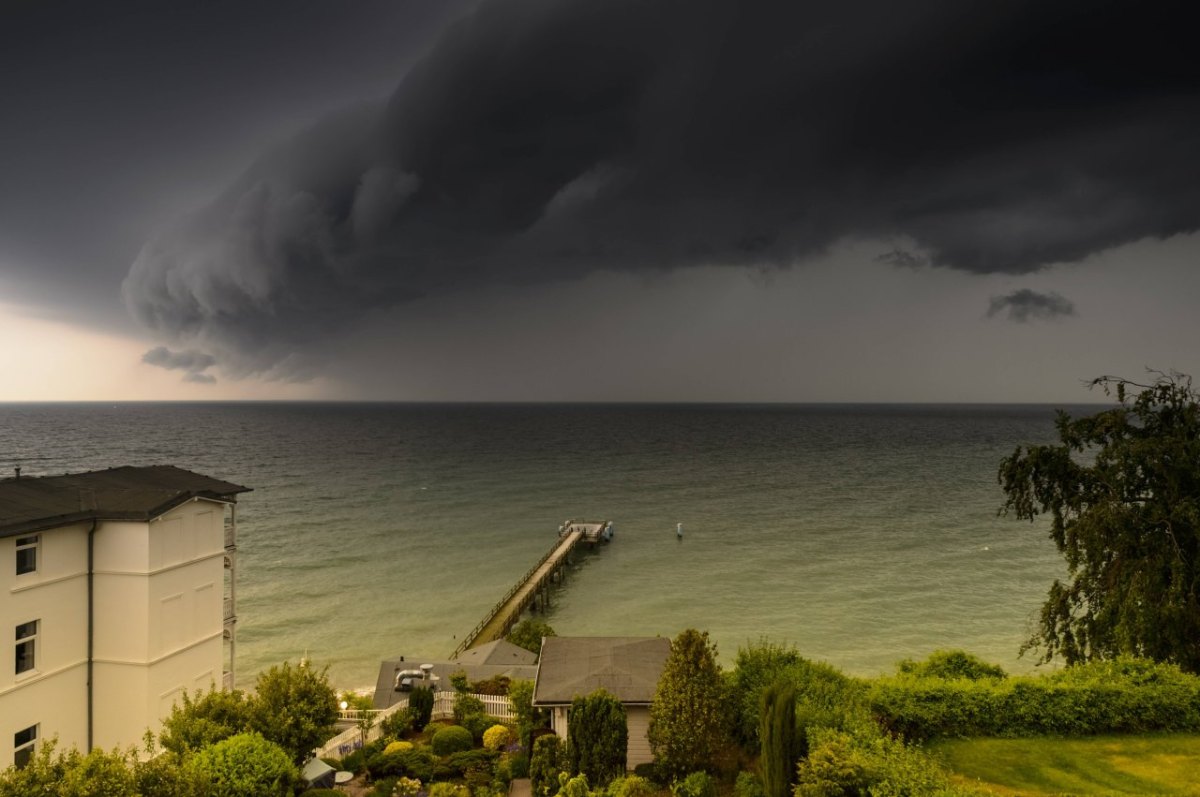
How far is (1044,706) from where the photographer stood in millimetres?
19078

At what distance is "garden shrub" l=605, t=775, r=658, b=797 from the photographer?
18594 millimetres

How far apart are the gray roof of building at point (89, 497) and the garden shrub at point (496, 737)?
13398 mm

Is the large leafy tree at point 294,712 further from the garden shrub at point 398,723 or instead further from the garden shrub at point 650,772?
the garden shrub at point 650,772

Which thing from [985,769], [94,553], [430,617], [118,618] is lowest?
[430,617]

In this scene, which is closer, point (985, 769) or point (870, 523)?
point (985, 769)

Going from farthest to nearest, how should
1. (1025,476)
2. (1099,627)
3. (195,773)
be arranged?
(1025,476), (1099,627), (195,773)

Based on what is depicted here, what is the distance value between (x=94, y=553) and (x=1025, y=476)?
111 ft

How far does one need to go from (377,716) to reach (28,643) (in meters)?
14.1

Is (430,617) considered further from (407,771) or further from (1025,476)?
(1025,476)

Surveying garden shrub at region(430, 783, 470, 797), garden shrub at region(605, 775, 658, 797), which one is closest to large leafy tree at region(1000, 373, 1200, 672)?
garden shrub at region(605, 775, 658, 797)

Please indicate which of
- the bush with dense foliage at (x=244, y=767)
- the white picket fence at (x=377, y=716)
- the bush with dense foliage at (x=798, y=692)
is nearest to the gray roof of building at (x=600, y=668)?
the bush with dense foliage at (x=798, y=692)

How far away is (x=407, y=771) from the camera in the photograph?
2434cm

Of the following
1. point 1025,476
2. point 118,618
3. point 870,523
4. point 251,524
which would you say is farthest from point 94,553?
point 870,523

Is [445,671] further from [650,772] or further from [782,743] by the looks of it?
[782,743]
